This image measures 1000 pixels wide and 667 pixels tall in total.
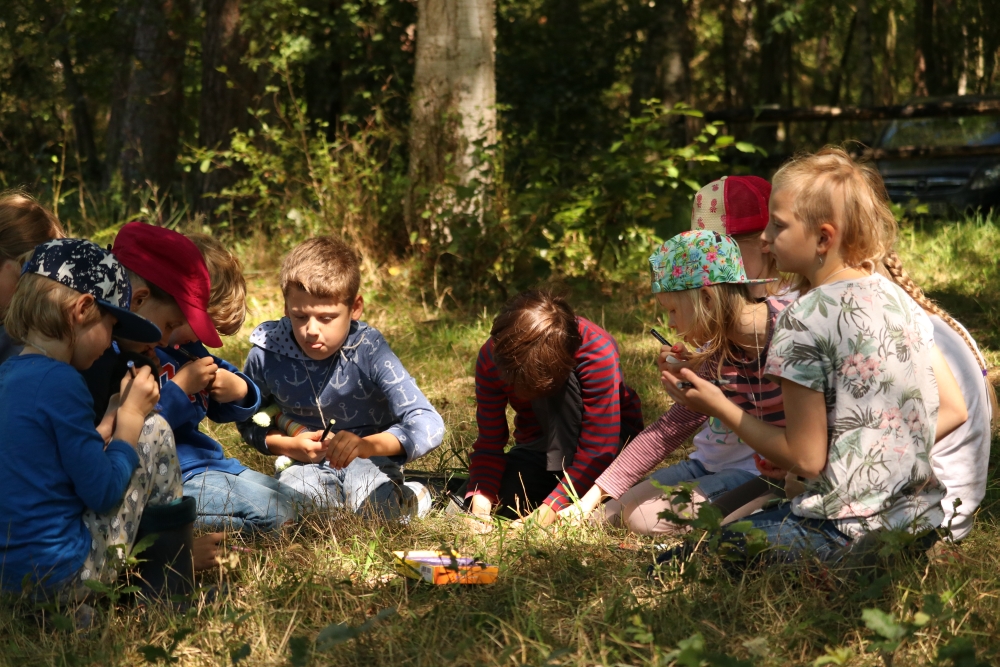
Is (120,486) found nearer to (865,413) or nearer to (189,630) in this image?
(189,630)

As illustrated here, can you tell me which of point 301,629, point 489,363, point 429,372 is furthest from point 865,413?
point 429,372

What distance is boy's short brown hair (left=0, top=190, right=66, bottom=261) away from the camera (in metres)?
3.29

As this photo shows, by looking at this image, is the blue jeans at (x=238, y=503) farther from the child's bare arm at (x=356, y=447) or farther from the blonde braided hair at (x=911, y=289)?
the blonde braided hair at (x=911, y=289)

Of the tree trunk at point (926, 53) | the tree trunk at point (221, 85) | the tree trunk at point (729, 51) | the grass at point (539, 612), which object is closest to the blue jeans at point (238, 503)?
the grass at point (539, 612)

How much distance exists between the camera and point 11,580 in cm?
255

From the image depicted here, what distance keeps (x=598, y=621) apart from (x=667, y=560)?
0.40m

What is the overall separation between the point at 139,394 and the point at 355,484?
1087 millimetres

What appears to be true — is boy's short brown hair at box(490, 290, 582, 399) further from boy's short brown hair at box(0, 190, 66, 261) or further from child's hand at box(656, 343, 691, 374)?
boy's short brown hair at box(0, 190, 66, 261)

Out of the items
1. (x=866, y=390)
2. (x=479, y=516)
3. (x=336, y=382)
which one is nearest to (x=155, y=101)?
(x=336, y=382)

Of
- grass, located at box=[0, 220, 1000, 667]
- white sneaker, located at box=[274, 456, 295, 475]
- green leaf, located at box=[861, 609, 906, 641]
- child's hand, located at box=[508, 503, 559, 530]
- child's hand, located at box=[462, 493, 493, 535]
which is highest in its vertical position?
green leaf, located at box=[861, 609, 906, 641]

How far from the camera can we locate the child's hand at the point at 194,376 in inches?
122

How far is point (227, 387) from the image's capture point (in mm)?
3295

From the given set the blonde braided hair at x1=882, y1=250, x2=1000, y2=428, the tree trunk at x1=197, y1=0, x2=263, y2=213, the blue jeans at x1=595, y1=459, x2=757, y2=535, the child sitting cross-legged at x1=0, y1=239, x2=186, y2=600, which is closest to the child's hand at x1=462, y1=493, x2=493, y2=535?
the blue jeans at x1=595, y1=459, x2=757, y2=535

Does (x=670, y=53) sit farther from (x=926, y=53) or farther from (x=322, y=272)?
(x=322, y=272)
